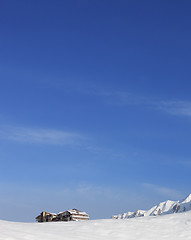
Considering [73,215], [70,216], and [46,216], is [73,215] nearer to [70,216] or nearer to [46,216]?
[70,216]

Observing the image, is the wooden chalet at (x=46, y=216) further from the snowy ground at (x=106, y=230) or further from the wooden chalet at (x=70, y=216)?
the snowy ground at (x=106, y=230)

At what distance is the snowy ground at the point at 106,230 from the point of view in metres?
12.7

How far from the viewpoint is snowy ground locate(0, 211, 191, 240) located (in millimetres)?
12703


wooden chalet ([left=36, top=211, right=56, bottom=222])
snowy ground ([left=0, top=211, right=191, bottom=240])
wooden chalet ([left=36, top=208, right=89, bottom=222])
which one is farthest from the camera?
wooden chalet ([left=36, top=211, right=56, bottom=222])

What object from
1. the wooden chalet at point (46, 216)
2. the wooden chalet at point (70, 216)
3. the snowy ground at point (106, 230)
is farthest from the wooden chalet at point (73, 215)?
the snowy ground at point (106, 230)

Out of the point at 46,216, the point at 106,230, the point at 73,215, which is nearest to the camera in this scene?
the point at 106,230

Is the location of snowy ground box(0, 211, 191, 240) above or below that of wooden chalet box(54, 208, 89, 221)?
below

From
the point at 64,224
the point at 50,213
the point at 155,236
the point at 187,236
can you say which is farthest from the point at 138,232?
the point at 50,213

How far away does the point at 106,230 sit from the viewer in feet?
48.0

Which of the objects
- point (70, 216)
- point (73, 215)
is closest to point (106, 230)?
point (73, 215)

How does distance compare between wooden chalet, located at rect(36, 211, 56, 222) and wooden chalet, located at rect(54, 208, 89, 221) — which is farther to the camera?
wooden chalet, located at rect(36, 211, 56, 222)

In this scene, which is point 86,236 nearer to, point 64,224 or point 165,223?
point 64,224

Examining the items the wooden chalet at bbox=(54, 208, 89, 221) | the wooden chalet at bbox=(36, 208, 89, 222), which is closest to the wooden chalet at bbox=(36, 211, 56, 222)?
the wooden chalet at bbox=(36, 208, 89, 222)

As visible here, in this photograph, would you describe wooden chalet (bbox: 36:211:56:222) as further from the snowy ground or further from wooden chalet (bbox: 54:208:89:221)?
the snowy ground
